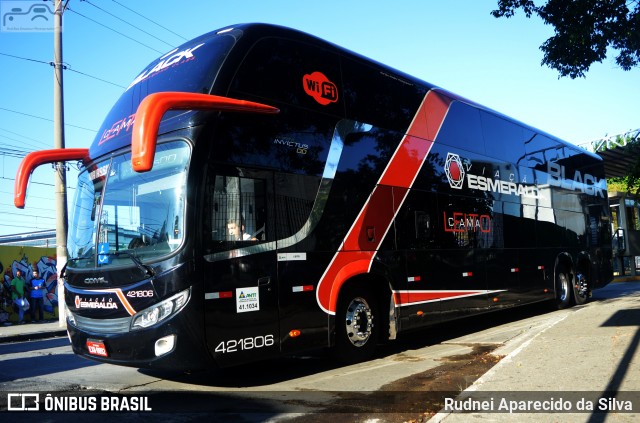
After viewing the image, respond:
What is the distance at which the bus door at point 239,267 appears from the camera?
5.68 metres

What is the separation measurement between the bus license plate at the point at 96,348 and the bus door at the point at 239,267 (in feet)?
4.36

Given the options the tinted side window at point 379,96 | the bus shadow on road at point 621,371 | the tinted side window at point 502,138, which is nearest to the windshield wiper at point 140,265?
the tinted side window at point 379,96

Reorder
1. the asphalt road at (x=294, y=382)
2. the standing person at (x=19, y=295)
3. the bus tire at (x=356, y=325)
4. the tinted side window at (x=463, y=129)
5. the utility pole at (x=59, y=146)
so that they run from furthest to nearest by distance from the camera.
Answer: the standing person at (x=19, y=295), the utility pole at (x=59, y=146), the tinted side window at (x=463, y=129), the bus tire at (x=356, y=325), the asphalt road at (x=294, y=382)

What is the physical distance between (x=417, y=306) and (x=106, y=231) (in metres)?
4.76

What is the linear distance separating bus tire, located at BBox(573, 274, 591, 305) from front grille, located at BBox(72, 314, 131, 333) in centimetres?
1208

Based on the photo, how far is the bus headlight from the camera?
549 centimetres

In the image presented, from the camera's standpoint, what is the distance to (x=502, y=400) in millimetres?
4844

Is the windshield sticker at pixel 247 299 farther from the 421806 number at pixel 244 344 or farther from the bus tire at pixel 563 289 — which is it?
the bus tire at pixel 563 289

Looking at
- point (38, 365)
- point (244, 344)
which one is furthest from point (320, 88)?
point (38, 365)

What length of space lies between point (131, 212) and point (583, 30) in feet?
32.9

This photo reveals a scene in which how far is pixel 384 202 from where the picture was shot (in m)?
8.04

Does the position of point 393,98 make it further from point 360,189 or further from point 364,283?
point 364,283

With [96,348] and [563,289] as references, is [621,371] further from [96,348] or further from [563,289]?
[563,289]

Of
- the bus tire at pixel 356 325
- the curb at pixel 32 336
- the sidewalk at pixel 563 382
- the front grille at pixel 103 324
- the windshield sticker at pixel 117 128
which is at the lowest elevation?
the curb at pixel 32 336
